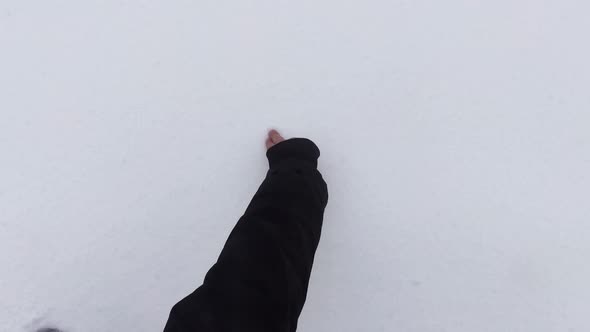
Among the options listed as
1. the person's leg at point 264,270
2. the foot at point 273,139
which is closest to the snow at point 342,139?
the foot at point 273,139

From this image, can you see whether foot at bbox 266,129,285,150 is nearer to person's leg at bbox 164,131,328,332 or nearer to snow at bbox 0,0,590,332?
snow at bbox 0,0,590,332

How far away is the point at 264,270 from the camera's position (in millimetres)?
655

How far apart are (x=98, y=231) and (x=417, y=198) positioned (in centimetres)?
79

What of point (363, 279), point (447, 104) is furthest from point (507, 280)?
point (447, 104)

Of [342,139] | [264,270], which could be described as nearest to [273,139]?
[342,139]

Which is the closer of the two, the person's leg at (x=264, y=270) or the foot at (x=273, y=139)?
the person's leg at (x=264, y=270)

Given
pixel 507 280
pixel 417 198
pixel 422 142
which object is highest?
pixel 422 142

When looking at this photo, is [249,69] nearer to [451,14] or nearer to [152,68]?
[152,68]

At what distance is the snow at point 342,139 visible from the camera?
37.0 inches

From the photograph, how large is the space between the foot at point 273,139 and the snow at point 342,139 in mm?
24

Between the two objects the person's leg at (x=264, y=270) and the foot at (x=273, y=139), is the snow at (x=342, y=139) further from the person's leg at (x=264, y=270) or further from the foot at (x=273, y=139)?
the person's leg at (x=264, y=270)

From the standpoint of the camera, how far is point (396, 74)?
0.97 meters

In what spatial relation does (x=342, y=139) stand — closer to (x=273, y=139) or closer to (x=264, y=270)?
(x=273, y=139)

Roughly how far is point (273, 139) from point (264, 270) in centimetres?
38
